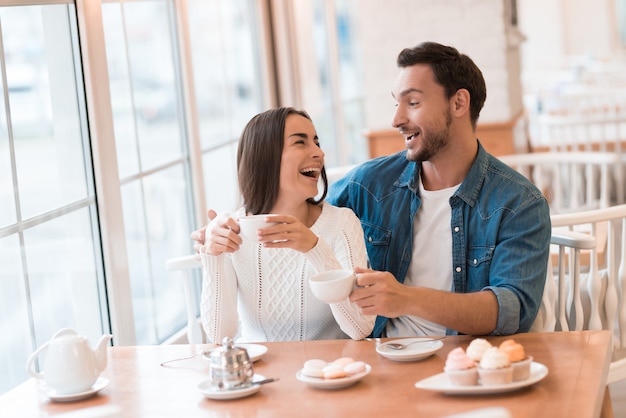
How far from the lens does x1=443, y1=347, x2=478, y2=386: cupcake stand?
1458 millimetres

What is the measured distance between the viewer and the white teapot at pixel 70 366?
1617mm

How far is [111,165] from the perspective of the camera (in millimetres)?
2689

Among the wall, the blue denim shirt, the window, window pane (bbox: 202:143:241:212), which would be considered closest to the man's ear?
the blue denim shirt

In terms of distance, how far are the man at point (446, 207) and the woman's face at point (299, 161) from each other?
0.25m

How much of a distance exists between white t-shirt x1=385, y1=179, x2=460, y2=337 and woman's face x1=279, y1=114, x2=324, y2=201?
0.30 meters

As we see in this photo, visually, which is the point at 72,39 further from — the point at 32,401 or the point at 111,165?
the point at 32,401

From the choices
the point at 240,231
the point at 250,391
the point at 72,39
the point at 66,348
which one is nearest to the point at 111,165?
the point at 72,39

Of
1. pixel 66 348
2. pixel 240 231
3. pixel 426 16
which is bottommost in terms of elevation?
pixel 66 348

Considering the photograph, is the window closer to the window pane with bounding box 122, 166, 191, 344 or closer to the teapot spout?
the window pane with bounding box 122, 166, 191, 344

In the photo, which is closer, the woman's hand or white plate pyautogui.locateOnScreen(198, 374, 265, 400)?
white plate pyautogui.locateOnScreen(198, 374, 265, 400)

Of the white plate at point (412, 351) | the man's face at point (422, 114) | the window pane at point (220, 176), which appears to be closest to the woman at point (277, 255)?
the man's face at point (422, 114)

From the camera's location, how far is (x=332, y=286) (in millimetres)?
1583

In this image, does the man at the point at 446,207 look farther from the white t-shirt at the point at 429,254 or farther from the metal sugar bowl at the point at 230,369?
the metal sugar bowl at the point at 230,369

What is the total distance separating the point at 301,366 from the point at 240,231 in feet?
1.20
